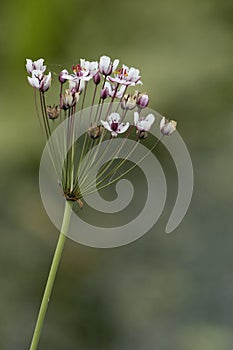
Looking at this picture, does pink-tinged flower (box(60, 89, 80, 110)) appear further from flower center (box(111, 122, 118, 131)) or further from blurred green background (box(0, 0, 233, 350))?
blurred green background (box(0, 0, 233, 350))

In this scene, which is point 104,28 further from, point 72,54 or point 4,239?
point 4,239

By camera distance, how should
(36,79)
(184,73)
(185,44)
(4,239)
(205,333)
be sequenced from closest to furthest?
(36,79)
(205,333)
(4,239)
(184,73)
(185,44)

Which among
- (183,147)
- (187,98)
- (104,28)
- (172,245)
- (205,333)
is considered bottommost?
(205,333)

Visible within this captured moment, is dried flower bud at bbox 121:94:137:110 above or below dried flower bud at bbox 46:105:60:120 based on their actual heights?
above

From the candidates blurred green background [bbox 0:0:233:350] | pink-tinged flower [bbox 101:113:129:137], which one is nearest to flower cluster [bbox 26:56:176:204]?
pink-tinged flower [bbox 101:113:129:137]

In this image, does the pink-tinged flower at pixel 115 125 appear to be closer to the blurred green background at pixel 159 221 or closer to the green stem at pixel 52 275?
the green stem at pixel 52 275

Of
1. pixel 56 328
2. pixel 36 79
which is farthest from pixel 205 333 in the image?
pixel 36 79

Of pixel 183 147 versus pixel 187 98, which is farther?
pixel 187 98
